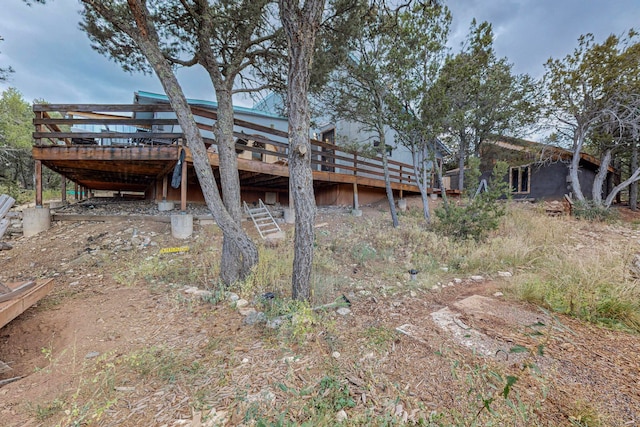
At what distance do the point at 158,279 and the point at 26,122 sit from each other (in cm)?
2140

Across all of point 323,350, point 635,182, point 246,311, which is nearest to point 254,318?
point 246,311

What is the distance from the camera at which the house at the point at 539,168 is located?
10930 millimetres

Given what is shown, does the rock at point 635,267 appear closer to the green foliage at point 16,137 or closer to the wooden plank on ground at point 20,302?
the wooden plank on ground at point 20,302

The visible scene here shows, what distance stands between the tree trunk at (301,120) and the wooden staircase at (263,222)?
2804mm

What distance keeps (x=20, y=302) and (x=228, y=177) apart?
2366mm

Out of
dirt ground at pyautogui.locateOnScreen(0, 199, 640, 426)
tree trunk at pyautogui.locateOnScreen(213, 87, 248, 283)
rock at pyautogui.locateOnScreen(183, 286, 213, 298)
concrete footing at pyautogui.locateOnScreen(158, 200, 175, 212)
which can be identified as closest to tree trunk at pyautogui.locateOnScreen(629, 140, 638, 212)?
dirt ground at pyautogui.locateOnScreen(0, 199, 640, 426)

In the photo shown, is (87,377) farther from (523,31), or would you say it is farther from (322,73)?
(523,31)

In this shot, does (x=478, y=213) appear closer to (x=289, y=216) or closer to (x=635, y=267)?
(x=635, y=267)

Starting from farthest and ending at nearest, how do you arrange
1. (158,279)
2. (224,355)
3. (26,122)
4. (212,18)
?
(26,122), (212,18), (158,279), (224,355)

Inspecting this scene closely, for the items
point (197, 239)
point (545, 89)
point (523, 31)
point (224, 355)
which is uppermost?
point (523, 31)

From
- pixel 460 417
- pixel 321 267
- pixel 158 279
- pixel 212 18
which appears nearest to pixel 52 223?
Result: pixel 158 279

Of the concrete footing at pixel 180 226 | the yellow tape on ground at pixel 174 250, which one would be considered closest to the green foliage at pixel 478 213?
the yellow tape on ground at pixel 174 250

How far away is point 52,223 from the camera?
5.28m

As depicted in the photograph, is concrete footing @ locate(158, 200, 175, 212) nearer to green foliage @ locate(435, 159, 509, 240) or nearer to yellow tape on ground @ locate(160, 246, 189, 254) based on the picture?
yellow tape on ground @ locate(160, 246, 189, 254)
